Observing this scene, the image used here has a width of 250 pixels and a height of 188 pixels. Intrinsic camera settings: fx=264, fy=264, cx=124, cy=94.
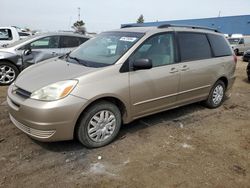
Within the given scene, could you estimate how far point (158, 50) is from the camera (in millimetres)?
4430

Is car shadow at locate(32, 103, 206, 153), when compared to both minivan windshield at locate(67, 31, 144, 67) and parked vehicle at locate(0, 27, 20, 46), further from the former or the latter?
parked vehicle at locate(0, 27, 20, 46)

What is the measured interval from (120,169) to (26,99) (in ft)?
5.01

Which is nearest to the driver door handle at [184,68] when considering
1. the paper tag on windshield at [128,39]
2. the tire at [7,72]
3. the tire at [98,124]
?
the paper tag on windshield at [128,39]

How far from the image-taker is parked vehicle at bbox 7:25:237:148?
3.41m

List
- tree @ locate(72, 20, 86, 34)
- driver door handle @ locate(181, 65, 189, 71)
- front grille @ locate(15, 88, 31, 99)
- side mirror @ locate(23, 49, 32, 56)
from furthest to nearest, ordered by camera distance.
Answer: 1. tree @ locate(72, 20, 86, 34)
2. side mirror @ locate(23, 49, 32, 56)
3. driver door handle @ locate(181, 65, 189, 71)
4. front grille @ locate(15, 88, 31, 99)

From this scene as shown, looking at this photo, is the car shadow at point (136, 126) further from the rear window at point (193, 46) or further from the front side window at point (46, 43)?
the front side window at point (46, 43)

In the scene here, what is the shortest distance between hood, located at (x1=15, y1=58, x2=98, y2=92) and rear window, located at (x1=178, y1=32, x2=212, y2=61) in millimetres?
1908

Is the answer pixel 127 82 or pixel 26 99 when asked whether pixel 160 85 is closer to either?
pixel 127 82

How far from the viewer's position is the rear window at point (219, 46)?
219 inches

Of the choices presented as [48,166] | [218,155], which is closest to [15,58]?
[48,166]

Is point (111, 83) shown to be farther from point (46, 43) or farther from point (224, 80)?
point (46, 43)

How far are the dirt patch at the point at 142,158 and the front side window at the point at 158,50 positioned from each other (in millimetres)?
1178

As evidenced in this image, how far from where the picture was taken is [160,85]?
14.3ft

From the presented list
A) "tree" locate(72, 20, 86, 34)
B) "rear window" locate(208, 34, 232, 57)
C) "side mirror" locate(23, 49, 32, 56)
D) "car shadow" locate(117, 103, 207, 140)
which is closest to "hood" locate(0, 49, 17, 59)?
"side mirror" locate(23, 49, 32, 56)
